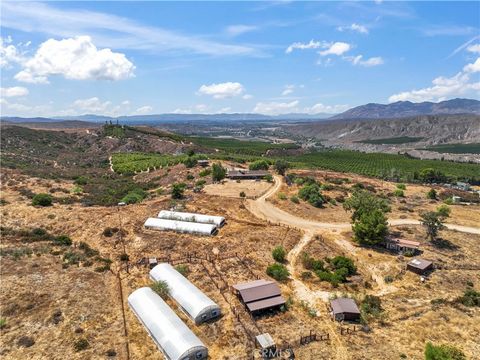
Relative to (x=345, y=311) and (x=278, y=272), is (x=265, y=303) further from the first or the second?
(x=345, y=311)

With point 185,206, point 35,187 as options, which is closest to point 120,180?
point 35,187

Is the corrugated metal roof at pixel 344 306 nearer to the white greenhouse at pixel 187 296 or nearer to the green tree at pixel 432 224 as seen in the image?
the white greenhouse at pixel 187 296

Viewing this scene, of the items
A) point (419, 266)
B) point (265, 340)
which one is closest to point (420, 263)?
point (419, 266)

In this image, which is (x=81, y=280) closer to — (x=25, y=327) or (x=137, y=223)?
(x=25, y=327)

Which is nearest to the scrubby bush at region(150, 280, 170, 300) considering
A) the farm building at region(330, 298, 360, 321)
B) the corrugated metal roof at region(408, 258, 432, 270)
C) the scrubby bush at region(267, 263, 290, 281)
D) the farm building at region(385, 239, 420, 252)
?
the scrubby bush at region(267, 263, 290, 281)

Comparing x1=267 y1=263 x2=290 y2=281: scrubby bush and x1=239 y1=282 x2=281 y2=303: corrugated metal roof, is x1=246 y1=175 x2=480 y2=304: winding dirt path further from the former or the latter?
x1=239 y1=282 x2=281 y2=303: corrugated metal roof

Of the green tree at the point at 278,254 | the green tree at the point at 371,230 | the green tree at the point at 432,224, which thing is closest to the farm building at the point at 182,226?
the green tree at the point at 278,254
